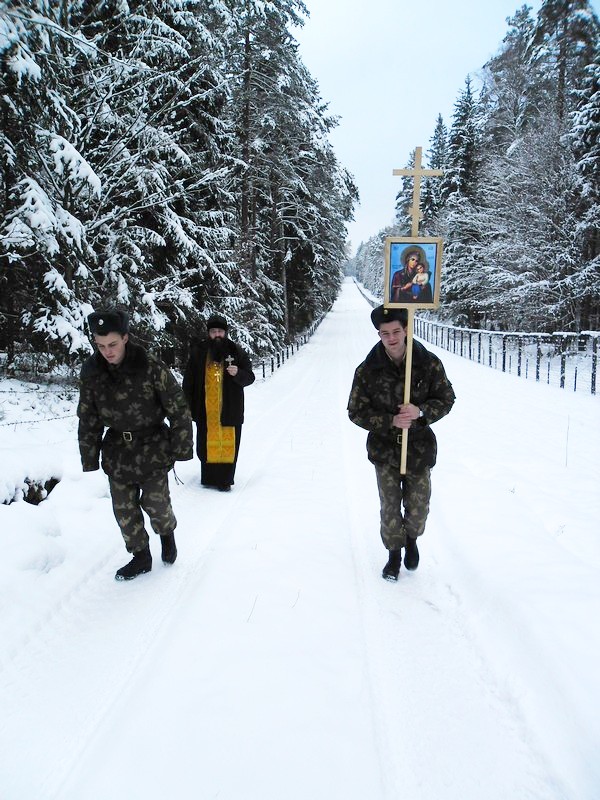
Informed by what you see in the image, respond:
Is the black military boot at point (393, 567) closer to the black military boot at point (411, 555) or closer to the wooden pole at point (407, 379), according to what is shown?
the black military boot at point (411, 555)

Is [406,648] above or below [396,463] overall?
below

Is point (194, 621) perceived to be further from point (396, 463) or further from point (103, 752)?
point (396, 463)

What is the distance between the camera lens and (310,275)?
26.6m

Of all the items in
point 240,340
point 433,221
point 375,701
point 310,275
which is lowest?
point 375,701

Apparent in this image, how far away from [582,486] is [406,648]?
3817 mm

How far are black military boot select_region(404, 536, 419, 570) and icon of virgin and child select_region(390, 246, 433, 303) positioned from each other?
1928 millimetres

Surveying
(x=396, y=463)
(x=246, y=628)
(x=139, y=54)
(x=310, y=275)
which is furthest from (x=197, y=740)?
(x=310, y=275)

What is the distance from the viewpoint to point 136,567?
3701 millimetres

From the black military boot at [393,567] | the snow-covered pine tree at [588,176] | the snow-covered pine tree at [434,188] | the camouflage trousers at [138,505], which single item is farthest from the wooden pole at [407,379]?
the snow-covered pine tree at [434,188]

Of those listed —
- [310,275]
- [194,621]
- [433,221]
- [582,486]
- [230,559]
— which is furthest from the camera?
[433,221]

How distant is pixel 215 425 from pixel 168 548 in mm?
2091

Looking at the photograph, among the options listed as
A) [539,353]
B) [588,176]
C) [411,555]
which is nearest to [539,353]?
[539,353]

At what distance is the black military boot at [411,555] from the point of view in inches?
147

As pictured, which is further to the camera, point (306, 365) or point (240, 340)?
point (306, 365)
